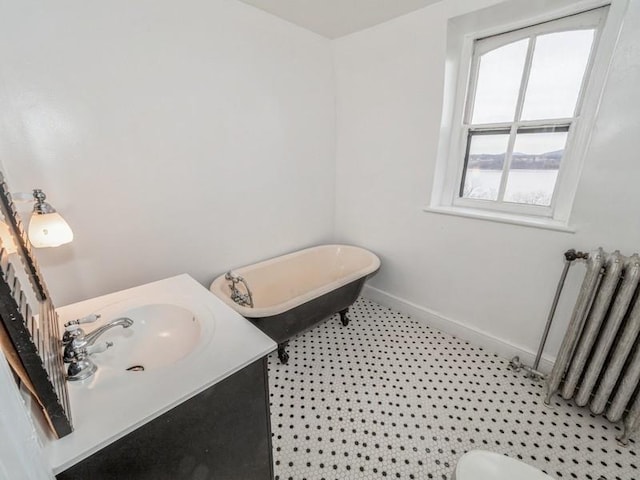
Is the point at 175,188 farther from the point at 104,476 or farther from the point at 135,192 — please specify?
the point at 104,476

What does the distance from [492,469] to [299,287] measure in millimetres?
1711

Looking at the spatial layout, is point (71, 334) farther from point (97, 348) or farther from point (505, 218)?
point (505, 218)

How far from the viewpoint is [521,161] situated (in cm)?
179

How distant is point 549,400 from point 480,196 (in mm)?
1334

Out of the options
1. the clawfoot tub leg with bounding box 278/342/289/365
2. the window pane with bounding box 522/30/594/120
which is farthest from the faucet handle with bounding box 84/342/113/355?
the window pane with bounding box 522/30/594/120

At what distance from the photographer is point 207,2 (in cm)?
162

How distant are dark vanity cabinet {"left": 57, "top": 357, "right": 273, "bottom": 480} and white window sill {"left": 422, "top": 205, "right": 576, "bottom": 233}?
166 cm

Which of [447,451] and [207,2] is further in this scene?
[207,2]

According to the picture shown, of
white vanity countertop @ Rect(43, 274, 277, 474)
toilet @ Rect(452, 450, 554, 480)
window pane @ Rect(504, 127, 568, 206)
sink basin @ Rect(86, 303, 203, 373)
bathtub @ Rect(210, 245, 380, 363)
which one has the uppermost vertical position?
window pane @ Rect(504, 127, 568, 206)

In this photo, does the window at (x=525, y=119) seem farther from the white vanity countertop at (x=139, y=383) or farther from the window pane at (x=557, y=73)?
the white vanity countertop at (x=139, y=383)

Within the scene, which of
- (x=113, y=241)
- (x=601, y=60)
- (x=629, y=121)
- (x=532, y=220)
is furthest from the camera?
(x=532, y=220)

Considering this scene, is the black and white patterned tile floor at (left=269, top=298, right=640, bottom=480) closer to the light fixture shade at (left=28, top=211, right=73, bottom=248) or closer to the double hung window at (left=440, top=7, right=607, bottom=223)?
the double hung window at (left=440, top=7, right=607, bottom=223)

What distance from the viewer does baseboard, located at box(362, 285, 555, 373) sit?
1.84 m

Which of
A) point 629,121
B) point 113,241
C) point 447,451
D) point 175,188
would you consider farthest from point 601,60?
point 113,241
